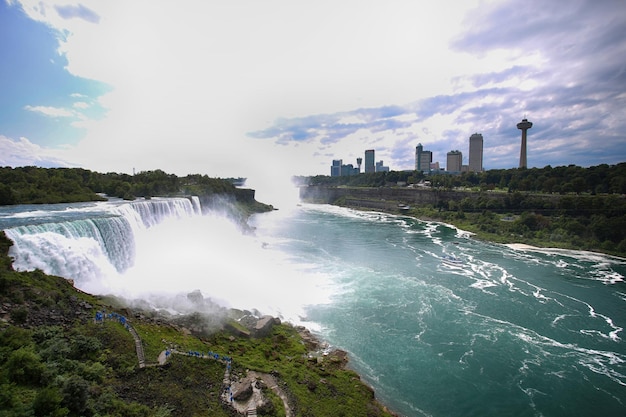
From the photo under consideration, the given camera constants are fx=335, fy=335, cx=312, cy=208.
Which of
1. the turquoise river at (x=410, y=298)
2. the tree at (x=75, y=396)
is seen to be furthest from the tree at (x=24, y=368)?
the turquoise river at (x=410, y=298)

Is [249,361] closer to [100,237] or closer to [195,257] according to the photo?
[100,237]

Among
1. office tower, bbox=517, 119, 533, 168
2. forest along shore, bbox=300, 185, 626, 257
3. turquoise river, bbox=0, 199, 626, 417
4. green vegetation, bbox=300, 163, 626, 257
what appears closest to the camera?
turquoise river, bbox=0, 199, 626, 417

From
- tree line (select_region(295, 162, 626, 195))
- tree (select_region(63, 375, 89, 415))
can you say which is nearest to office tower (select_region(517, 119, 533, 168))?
tree line (select_region(295, 162, 626, 195))

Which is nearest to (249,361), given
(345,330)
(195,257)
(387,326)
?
(345,330)

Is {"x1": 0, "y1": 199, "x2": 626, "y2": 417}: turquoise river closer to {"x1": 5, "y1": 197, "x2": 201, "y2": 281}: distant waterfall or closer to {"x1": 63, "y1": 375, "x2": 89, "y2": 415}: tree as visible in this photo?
{"x1": 5, "y1": 197, "x2": 201, "y2": 281}: distant waterfall

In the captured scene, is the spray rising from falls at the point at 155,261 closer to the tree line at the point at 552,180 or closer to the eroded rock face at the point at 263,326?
the eroded rock face at the point at 263,326
